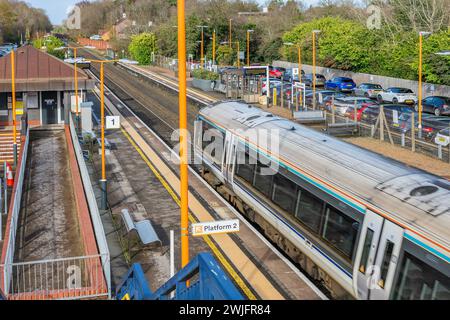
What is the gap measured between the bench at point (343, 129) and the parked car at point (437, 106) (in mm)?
11326

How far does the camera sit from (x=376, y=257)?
10.8 metres

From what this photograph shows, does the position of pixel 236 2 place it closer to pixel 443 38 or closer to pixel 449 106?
pixel 443 38

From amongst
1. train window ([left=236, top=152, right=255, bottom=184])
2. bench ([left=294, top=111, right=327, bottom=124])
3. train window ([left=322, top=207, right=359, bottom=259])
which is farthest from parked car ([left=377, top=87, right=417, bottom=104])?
train window ([left=322, top=207, right=359, bottom=259])

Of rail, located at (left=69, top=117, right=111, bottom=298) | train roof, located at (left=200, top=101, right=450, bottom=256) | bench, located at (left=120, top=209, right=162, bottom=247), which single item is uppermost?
train roof, located at (left=200, top=101, right=450, bottom=256)

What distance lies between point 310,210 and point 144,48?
84557 mm

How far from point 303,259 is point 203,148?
32.8 feet

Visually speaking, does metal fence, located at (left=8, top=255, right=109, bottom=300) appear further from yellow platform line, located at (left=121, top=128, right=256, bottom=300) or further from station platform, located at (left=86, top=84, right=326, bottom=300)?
yellow platform line, located at (left=121, top=128, right=256, bottom=300)

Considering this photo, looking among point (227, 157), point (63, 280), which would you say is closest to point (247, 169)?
point (227, 157)

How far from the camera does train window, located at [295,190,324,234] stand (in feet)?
44.1

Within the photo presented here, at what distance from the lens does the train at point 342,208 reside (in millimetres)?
9836

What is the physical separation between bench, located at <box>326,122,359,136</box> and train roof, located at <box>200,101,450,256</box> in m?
A: 15.9

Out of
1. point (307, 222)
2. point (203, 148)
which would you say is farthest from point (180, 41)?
point (203, 148)

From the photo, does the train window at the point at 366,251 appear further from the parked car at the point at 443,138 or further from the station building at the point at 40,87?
the station building at the point at 40,87

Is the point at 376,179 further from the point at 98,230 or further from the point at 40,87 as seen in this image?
the point at 40,87
